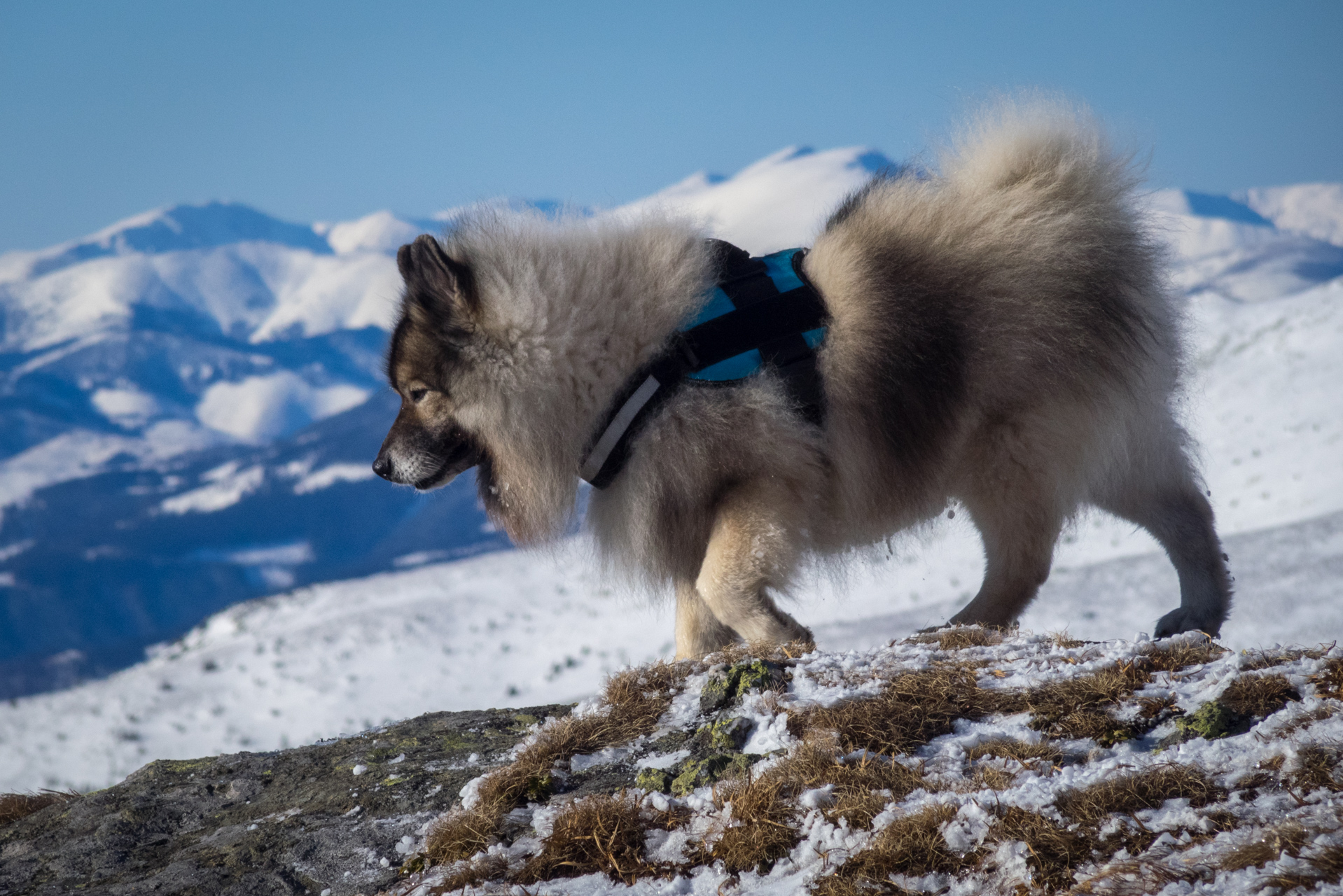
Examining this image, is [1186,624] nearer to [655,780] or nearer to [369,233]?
[655,780]

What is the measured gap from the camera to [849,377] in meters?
3.57

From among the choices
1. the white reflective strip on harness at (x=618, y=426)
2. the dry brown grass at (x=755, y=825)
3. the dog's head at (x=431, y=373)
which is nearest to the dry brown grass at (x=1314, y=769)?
the dry brown grass at (x=755, y=825)

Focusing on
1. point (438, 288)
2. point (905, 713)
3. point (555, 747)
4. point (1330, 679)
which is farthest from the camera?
point (438, 288)

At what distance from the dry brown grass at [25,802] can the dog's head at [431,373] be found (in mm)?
1939

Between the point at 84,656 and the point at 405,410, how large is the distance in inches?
1276

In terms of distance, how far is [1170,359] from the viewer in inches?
158

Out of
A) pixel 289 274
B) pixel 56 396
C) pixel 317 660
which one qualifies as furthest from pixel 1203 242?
pixel 289 274

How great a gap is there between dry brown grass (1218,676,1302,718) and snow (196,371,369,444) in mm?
93322

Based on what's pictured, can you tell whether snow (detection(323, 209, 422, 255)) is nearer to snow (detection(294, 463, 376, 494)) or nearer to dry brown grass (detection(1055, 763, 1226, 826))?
snow (detection(294, 463, 376, 494))

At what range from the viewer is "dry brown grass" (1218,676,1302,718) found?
7.90ft

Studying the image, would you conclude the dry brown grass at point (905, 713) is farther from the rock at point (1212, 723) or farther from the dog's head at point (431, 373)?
the dog's head at point (431, 373)

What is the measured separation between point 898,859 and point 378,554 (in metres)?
43.3

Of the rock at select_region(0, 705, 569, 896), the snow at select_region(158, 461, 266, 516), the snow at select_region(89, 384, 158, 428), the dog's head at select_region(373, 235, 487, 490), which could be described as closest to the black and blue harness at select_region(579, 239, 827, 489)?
the dog's head at select_region(373, 235, 487, 490)

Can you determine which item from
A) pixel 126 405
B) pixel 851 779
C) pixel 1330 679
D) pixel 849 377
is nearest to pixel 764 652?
pixel 851 779
